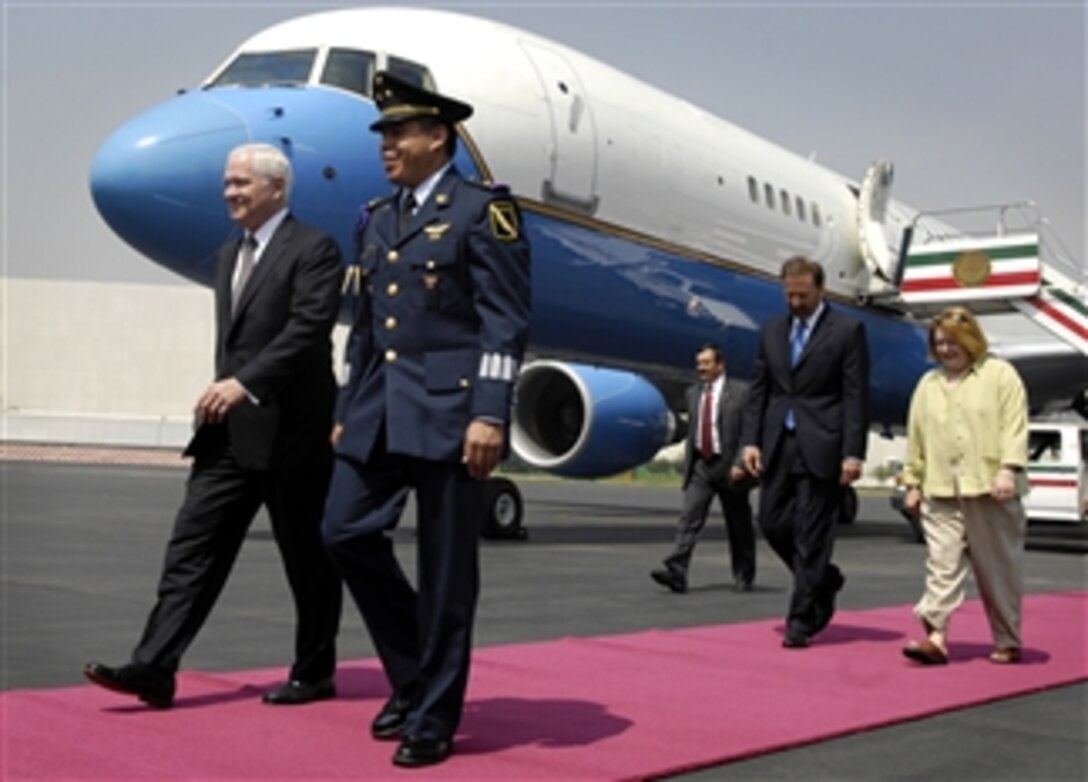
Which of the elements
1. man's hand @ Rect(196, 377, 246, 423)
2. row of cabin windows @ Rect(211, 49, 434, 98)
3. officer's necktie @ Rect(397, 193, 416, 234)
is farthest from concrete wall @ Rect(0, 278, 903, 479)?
officer's necktie @ Rect(397, 193, 416, 234)

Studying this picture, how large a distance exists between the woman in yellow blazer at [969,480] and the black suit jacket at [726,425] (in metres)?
2.71

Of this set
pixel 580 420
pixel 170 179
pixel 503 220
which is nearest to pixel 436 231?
pixel 503 220

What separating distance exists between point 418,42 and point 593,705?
7339 millimetres

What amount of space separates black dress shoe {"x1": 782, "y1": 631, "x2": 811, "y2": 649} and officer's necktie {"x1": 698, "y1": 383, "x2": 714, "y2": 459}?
2725 millimetres

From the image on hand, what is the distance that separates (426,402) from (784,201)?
37.7 ft

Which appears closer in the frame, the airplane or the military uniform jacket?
the military uniform jacket

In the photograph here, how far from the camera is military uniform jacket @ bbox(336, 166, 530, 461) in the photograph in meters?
4.13

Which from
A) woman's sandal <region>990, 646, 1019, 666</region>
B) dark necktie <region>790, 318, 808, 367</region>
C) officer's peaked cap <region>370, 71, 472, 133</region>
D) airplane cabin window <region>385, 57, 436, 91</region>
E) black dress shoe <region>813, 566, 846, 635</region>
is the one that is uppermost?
airplane cabin window <region>385, 57, 436, 91</region>

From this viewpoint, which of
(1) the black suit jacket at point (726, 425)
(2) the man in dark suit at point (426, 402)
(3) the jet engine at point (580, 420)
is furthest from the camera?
(3) the jet engine at point (580, 420)

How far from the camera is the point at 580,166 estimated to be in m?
11.9

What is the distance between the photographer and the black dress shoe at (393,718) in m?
4.34

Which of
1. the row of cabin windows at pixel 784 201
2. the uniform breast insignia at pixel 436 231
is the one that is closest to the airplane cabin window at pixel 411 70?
the row of cabin windows at pixel 784 201

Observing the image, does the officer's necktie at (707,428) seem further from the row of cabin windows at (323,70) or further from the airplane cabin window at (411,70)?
the airplane cabin window at (411,70)

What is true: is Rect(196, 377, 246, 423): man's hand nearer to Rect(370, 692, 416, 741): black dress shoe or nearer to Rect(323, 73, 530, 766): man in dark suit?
Rect(323, 73, 530, 766): man in dark suit
